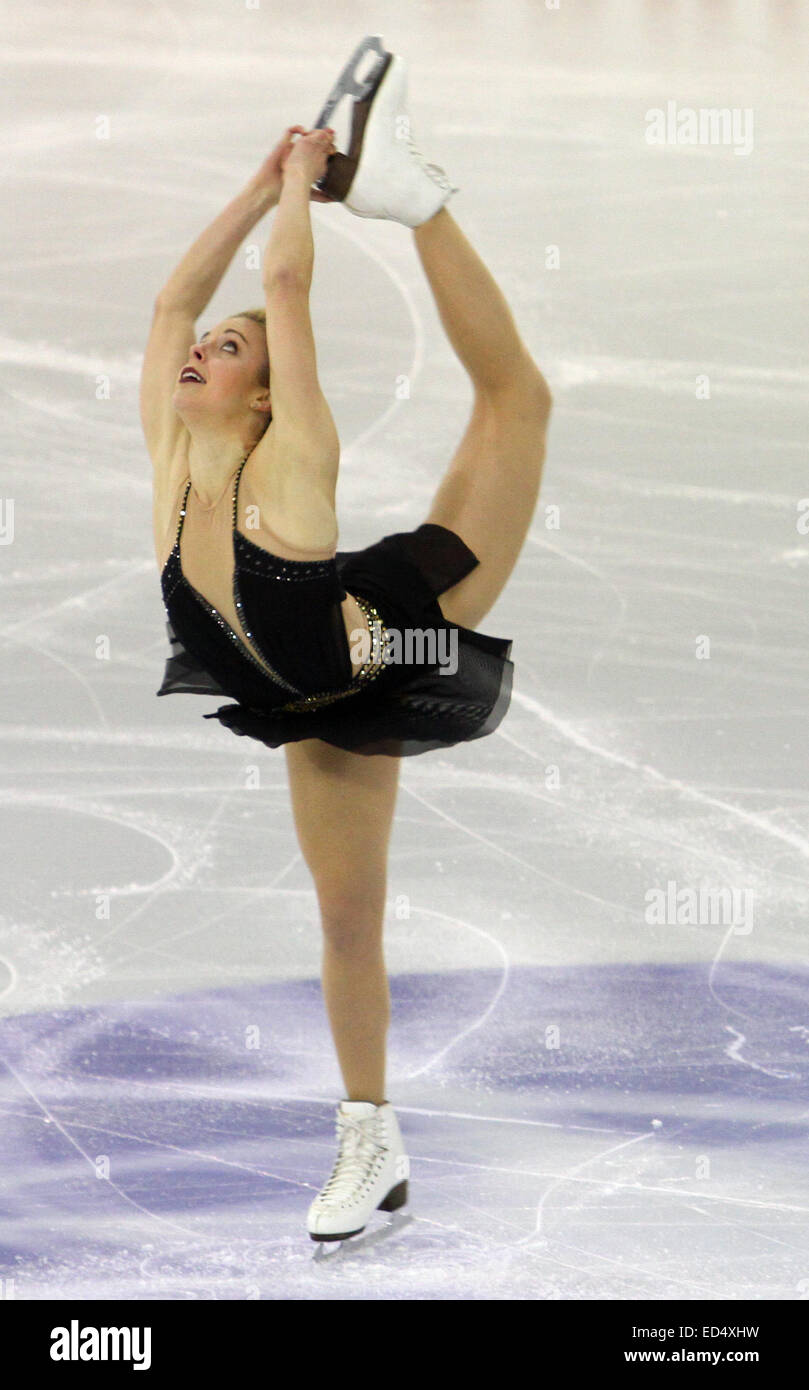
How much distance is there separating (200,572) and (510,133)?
9.12 feet

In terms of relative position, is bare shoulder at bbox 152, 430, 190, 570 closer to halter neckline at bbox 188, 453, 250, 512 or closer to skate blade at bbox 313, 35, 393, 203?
halter neckline at bbox 188, 453, 250, 512

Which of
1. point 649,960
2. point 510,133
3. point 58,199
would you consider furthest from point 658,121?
point 649,960

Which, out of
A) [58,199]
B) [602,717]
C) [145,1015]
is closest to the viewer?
[145,1015]

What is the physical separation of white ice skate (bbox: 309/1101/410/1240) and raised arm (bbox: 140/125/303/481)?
121cm

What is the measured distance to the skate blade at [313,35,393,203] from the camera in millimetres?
2691

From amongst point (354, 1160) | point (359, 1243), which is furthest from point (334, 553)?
Result: point (359, 1243)

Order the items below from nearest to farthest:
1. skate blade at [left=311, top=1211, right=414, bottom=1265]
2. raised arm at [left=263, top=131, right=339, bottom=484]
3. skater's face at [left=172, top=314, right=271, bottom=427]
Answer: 1. raised arm at [left=263, top=131, right=339, bottom=484]
2. skater's face at [left=172, top=314, right=271, bottom=427]
3. skate blade at [left=311, top=1211, right=414, bottom=1265]

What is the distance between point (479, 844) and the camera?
4297mm

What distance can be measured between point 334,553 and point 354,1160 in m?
1.09

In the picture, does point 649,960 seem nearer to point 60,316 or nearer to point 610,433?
point 610,433

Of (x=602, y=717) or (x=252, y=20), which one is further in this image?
(x=252, y=20)

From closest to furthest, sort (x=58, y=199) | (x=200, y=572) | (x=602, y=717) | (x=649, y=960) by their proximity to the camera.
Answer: (x=200, y=572)
(x=649, y=960)
(x=602, y=717)
(x=58, y=199)

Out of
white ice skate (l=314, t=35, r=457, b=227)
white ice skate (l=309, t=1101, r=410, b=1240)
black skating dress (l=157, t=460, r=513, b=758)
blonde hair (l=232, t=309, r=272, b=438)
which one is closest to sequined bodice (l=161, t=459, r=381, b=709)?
black skating dress (l=157, t=460, r=513, b=758)

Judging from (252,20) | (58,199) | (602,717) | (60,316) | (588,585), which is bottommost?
(602,717)
